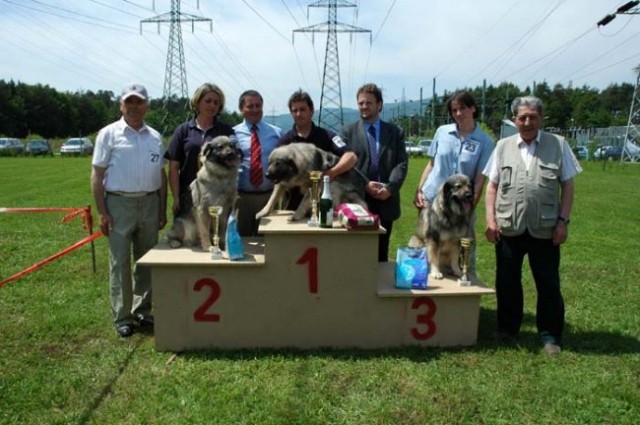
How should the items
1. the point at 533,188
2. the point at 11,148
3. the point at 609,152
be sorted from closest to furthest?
the point at 533,188, the point at 11,148, the point at 609,152

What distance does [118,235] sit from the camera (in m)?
4.22

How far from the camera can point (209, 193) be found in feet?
13.7

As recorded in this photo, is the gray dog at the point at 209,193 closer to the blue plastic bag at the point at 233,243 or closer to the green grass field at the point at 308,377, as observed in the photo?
the blue plastic bag at the point at 233,243

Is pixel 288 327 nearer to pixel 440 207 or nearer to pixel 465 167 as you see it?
pixel 440 207

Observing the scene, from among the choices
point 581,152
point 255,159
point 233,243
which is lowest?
point 233,243

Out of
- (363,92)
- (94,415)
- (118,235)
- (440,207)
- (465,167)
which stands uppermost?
(363,92)

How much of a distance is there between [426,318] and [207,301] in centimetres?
175

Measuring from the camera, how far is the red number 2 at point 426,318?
4008mm

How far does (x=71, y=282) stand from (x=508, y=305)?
472 centimetres

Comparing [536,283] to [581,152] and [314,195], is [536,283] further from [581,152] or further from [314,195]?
[581,152]

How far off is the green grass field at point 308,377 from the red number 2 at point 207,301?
0.27 metres

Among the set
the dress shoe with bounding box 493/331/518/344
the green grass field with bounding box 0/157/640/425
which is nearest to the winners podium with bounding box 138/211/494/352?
the green grass field with bounding box 0/157/640/425

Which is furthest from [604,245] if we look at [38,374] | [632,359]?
[38,374]

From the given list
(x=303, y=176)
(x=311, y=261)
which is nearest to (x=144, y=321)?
(x=311, y=261)
